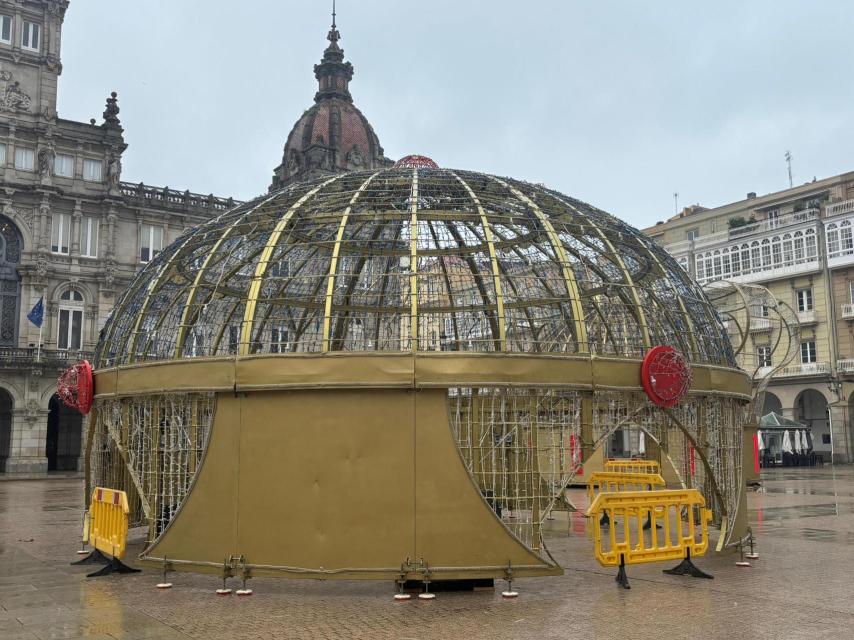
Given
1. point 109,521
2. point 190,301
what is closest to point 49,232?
point 109,521

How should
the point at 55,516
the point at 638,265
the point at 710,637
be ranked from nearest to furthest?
the point at 710,637, the point at 638,265, the point at 55,516

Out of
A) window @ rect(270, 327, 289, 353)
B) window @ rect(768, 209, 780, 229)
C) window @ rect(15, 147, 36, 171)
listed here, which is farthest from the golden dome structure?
window @ rect(768, 209, 780, 229)

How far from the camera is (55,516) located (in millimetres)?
26047

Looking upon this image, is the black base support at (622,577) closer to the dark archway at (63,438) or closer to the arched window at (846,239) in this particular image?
the dark archway at (63,438)

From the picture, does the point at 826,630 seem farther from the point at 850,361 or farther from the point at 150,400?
the point at 850,361

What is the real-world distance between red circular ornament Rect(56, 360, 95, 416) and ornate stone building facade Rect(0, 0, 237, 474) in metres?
37.7

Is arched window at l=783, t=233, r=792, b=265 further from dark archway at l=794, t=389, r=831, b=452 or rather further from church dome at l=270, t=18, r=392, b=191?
church dome at l=270, t=18, r=392, b=191

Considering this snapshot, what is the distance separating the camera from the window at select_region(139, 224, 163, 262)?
58156mm

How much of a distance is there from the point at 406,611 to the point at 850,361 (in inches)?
2249

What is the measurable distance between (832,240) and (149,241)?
49.9 m

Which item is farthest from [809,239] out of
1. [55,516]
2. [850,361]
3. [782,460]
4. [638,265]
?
[55,516]

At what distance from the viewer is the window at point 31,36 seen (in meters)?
54.3

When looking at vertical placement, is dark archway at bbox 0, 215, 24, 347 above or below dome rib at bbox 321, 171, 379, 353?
above

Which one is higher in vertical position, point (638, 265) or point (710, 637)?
point (638, 265)
